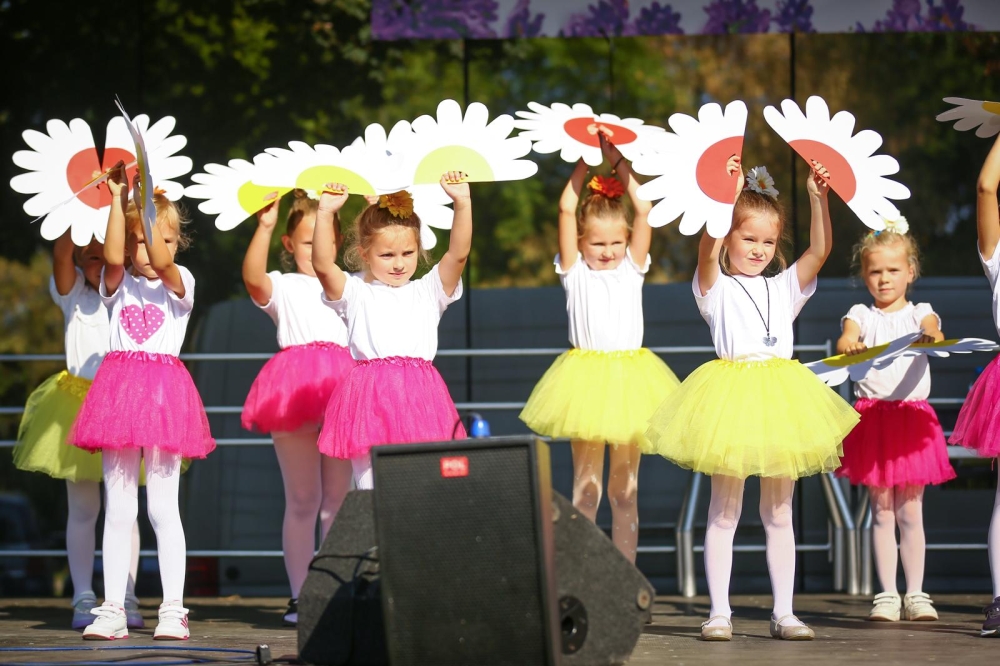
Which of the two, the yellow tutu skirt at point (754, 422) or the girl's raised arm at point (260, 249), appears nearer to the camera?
the yellow tutu skirt at point (754, 422)

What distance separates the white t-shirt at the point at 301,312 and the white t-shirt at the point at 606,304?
35.1 inches

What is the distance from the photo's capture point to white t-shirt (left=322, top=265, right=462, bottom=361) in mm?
4094

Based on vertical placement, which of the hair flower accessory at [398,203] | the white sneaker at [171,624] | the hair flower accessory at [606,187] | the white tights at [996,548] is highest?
the hair flower accessory at [606,187]

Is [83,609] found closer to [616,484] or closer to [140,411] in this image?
[140,411]

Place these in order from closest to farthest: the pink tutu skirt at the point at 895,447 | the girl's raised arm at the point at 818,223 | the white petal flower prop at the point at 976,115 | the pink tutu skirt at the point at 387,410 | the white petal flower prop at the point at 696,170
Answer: the white petal flower prop at the point at 696,170
the pink tutu skirt at the point at 387,410
the girl's raised arm at the point at 818,223
the white petal flower prop at the point at 976,115
the pink tutu skirt at the point at 895,447

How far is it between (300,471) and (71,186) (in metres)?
1.31

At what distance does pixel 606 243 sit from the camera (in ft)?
15.2

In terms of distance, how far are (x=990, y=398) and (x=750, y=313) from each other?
0.86 metres

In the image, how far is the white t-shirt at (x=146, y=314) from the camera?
4.20 m

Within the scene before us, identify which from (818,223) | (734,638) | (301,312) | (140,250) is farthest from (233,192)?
(734,638)

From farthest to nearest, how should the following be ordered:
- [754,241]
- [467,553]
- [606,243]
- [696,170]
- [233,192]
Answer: [606,243] → [233,192] → [754,241] → [696,170] → [467,553]

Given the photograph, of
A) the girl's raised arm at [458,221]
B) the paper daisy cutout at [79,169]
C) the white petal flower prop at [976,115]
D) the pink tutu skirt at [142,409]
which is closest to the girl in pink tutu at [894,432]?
the white petal flower prop at [976,115]

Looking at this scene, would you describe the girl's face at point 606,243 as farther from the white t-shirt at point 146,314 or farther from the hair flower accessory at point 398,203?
the white t-shirt at point 146,314

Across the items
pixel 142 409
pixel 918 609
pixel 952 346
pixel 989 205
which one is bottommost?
pixel 918 609
